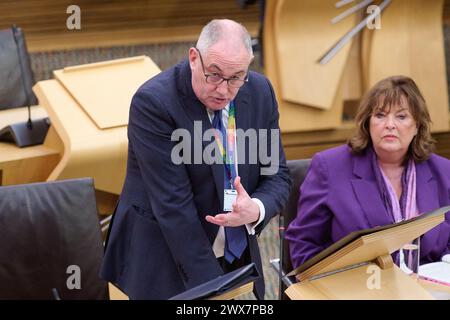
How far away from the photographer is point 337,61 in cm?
477

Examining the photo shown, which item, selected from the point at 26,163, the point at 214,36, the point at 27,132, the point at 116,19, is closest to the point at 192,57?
the point at 214,36

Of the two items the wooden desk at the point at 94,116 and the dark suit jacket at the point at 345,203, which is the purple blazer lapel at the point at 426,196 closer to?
the dark suit jacket at the point at 345,203

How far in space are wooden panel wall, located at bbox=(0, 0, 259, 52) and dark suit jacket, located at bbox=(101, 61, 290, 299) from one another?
10.4 feet

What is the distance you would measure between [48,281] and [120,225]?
60 centimetres

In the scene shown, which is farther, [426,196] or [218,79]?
[426,196]

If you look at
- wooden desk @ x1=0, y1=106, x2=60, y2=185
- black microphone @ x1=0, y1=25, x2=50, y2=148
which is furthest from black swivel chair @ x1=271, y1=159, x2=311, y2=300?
Result: black microphone @ x1=0, y1=25, x2=50, y2=148

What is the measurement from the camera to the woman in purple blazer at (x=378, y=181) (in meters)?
2.63

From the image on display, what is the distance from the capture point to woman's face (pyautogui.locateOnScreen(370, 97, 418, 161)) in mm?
2641

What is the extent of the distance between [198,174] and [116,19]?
340cm

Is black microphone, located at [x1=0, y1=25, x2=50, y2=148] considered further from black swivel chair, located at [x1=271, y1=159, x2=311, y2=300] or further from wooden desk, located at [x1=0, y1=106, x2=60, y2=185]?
black swivel chair, located at [x1=271, y1=159, x2=311, y2=300]

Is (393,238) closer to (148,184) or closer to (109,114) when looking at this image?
(148,184)

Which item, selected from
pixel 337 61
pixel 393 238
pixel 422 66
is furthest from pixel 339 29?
pixel 393 238

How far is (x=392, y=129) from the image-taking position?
2.64 m

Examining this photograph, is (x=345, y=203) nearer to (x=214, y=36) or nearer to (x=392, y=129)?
(x=392, y=129)
